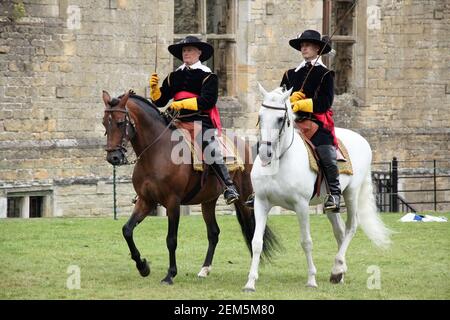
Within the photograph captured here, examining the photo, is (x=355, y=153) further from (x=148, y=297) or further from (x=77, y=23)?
(x=77, y=23)

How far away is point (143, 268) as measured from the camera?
14.4 metres

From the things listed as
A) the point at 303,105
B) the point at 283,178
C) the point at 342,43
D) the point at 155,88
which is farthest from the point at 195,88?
the point at 342,43

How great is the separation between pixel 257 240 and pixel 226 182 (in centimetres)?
141

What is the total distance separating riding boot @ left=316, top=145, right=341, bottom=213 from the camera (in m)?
14.1

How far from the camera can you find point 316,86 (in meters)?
14.5

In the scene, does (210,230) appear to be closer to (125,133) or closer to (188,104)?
(188,104)

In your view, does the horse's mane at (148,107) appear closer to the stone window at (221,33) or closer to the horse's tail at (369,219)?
the horse's tail at (369,219)

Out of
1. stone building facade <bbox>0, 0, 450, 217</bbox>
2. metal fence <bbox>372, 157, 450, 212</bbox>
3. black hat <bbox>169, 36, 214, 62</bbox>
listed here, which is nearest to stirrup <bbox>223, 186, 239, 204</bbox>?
Answer: black hat <bbox>169, 36, 214, 62</bbox>

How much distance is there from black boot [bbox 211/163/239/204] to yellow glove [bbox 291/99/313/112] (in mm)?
1113

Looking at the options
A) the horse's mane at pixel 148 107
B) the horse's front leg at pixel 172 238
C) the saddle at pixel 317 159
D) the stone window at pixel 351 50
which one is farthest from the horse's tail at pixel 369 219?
the stone window at pixel 351 50

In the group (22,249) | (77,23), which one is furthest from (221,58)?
(22,249)

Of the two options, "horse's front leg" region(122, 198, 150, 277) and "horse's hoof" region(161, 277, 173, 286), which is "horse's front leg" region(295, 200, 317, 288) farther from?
"horse's front leg" region(122, 198, 150, 277)

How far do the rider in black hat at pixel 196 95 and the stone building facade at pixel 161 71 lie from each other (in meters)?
7.55

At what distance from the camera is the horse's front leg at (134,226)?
14062 millimetres
